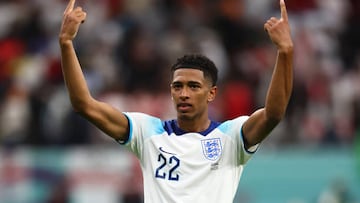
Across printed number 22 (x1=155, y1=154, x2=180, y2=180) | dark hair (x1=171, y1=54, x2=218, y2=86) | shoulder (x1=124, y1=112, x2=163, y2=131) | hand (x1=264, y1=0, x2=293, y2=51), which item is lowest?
printed number 22 (x1=155, y1=154, x2=180, y2=180)

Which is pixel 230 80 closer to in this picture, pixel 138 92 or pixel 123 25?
pixel 138 92

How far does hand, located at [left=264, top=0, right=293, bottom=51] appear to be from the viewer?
8.03 m

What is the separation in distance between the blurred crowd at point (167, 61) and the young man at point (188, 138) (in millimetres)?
6673

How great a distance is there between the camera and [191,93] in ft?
28.2

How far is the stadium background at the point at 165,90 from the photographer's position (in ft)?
50.7

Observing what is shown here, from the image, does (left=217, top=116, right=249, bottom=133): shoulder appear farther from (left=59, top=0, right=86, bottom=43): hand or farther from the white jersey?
(left=59, top=0, right=86, bottom=43): hand

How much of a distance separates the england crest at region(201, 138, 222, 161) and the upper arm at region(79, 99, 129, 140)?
0.59 meters

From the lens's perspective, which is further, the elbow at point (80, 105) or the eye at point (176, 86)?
the eye at point (176, 86)

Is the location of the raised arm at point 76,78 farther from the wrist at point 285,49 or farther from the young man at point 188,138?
the wrist at point 285,49

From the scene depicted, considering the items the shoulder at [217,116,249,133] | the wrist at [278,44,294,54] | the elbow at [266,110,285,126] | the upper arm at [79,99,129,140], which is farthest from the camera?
the shoulder at [217,116,249,133]

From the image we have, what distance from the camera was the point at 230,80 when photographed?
16422 mm

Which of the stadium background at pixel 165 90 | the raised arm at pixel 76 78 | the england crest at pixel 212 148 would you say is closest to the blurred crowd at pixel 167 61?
the stadium background at pixel 165 90

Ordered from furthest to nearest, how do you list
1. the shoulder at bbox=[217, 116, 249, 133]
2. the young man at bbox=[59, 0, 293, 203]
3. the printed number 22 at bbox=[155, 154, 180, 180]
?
the shoulder at bbox=[217, 116, 249, 133]
the printed number 22 at bbox=[155, 154, 180, 180]
the young man at bbox=[59, 0, 293, 203]

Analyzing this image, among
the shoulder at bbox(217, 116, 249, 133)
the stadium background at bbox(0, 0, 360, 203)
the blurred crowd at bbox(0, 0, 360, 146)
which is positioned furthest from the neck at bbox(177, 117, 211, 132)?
the blurred crowd at bbox(0, 0, 360, 146)
